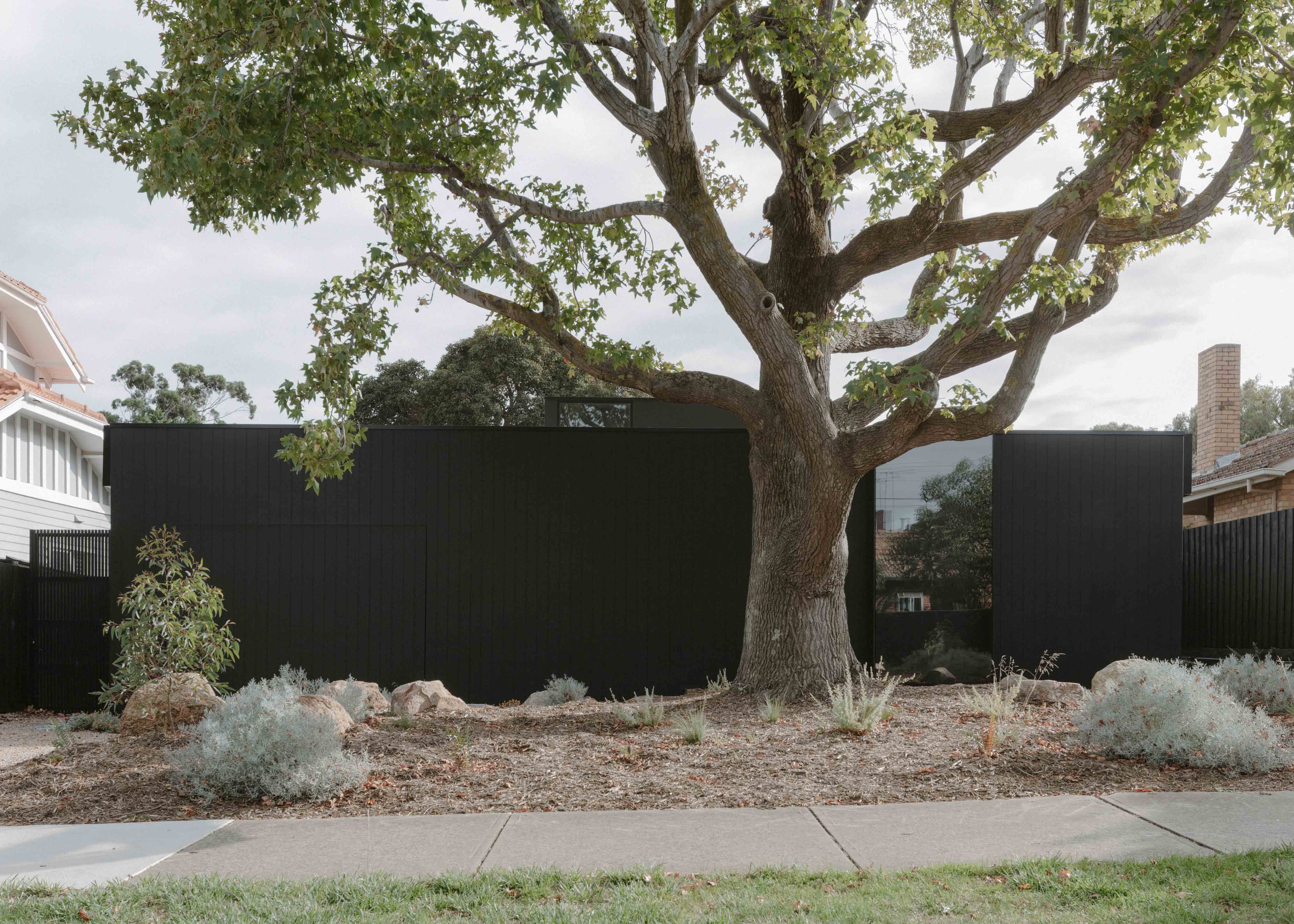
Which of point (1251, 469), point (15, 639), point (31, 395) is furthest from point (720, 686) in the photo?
point (31, 395)

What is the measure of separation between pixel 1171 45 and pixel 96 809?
27.9ft

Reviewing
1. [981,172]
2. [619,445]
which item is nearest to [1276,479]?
[981,172]

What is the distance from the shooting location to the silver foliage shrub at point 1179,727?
5.77 metres

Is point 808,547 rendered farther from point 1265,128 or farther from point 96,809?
point 96,809

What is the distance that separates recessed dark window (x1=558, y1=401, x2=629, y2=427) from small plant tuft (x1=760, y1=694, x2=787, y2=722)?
18.4 ft

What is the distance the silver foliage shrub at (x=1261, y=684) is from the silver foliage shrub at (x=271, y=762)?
666cm

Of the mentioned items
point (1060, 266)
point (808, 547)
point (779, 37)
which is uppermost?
point (779, 37)

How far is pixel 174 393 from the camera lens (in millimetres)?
35281

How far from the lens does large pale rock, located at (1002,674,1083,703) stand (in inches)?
322

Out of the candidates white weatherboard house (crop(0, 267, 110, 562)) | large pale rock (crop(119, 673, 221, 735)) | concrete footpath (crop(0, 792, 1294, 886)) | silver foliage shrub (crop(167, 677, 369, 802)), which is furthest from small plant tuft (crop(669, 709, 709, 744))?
white weatherboard house (crop(0, 267, 110, 562))

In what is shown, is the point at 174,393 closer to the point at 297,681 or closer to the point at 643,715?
the point at 297,681

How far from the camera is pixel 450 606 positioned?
10703 millimetres

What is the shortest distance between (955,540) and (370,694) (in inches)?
251

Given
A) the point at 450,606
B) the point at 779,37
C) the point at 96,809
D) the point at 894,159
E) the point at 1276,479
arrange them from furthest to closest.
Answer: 1. the point at 1276,479
2. the point at 450,606
3. the point at 779,37
4. the point at 894,159
5. the point at 96,809
